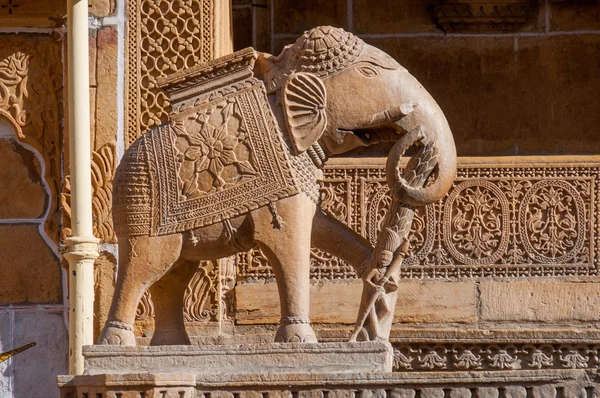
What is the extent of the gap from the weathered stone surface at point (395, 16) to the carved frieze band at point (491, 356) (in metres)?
3.05

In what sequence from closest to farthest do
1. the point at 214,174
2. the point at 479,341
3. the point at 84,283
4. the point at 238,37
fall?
the point at 214,174, the point at 84,283, the point at 479,341, the point at 238,37

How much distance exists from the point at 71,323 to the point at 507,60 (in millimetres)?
4468

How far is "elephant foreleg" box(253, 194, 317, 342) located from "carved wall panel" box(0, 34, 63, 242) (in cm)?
329

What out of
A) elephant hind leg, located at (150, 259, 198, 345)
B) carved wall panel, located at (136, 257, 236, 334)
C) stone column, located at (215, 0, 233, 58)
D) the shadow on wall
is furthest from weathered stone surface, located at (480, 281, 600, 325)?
elephant hind leg, located at (150, 259, 198, 345)

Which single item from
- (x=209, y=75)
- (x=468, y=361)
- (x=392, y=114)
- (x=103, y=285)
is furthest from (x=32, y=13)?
(x=392, y=114)

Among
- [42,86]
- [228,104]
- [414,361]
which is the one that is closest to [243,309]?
[414,361]

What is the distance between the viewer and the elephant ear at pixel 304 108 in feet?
30.8

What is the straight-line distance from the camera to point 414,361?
12.0 meters

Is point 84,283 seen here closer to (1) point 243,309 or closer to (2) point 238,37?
(1) point 243,309

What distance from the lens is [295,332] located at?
920cm

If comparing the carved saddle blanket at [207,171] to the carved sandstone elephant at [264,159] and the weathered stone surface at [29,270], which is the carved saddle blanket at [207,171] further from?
the weathered stone surface at [29,270]

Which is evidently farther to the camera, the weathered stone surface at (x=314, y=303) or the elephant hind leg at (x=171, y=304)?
the weathered stone surface at (x=314, y=303)

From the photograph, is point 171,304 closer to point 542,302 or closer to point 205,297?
point 205,297

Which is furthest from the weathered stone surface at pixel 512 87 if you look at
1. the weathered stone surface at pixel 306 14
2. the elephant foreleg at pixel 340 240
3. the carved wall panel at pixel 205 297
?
the elephant foreleg at pixel 340 240
